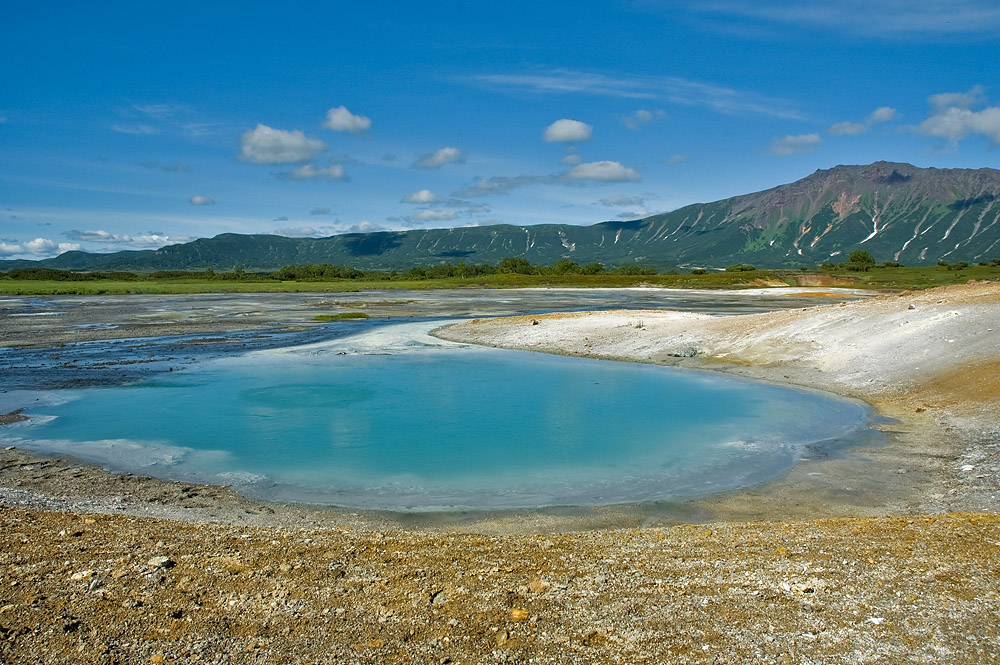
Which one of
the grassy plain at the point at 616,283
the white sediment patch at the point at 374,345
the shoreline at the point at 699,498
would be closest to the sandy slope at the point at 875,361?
the shoreline at the point at 699,498

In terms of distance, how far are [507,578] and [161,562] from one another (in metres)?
3.84

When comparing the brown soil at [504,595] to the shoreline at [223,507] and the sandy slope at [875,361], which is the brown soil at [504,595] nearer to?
the shoreline at [223,507]

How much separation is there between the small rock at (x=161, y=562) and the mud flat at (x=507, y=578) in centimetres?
2

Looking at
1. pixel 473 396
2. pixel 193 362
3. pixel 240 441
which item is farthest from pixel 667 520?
pixel 193 362

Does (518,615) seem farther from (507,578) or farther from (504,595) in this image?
(507,578)

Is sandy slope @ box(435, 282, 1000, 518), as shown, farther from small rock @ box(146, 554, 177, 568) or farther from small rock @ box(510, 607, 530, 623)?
small rock @ box(146, 554, 177, 568)

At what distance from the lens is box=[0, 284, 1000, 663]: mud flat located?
580 cm

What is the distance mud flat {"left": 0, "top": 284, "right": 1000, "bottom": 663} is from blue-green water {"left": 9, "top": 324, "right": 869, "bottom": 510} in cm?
144

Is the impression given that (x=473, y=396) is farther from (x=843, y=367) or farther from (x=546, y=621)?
(x=546, y=621)

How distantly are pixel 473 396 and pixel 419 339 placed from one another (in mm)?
17820

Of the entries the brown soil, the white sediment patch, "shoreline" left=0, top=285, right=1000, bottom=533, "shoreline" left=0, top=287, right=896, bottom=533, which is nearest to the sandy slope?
"shoreline" left=0, top=285, right=1000, bottom=533

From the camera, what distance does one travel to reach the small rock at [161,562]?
24.4 feet

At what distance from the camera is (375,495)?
12039mm

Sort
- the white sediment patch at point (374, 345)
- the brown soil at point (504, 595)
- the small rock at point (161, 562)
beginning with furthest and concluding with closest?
the white sediment patch at point (374, 345)
the small rock at point (161, 562)
the brown soil at point (504, 595)
